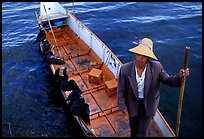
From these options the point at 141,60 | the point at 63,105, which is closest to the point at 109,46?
the point at 63,105

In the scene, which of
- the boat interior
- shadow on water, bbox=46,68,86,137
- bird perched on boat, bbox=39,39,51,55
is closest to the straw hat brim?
the boat interior

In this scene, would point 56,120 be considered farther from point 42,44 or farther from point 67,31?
point 67,31

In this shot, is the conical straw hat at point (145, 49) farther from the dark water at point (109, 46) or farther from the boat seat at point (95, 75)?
the dark water at point (109, 46)

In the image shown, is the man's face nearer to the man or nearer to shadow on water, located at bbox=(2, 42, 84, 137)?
the man

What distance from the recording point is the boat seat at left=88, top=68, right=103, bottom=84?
1055 cm

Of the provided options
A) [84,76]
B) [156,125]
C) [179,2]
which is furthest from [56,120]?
[179,2]

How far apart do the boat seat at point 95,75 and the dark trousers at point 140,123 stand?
4286 mm

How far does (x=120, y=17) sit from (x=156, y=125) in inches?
504

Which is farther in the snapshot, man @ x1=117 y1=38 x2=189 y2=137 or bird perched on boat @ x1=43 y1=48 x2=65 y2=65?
bird perched on boat @ x1=43 y1=48 x2=65 y2=65

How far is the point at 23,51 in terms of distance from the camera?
1520 cm

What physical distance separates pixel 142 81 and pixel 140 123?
1305 millimetres

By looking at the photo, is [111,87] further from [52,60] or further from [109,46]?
→ [109,46]

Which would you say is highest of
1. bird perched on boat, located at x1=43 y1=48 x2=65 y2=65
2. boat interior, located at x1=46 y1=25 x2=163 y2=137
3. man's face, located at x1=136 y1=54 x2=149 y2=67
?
man's face, located at x1=136 y1=54 x2=149 y2=67

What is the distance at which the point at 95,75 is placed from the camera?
10.5m
